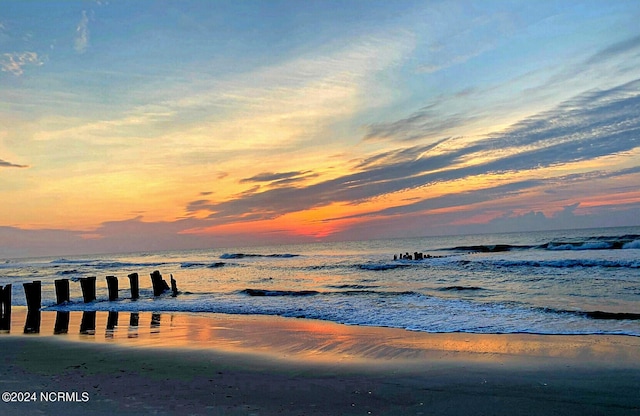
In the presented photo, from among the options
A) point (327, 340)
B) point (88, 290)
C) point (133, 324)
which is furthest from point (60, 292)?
point (327, 340)

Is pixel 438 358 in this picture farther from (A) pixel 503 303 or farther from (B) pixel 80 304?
(B) pixel 80 304

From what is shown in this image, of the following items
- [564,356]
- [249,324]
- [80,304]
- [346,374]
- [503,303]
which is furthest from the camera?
[80,304]

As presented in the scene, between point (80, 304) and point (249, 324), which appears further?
point (80, 304)

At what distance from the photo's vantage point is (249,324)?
13727mm

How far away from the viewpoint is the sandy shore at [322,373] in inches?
240

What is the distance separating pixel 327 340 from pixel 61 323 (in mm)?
9465

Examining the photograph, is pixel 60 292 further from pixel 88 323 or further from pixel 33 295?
pixel 88 323

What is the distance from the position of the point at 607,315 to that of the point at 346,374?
9.13m

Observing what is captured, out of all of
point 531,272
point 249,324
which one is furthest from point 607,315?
point 531,272

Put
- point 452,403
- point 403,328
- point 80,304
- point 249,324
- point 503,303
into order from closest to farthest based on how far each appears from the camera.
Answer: point 452,403 < point 403,328 < point 249,324 < point 503,303 < point 80,304

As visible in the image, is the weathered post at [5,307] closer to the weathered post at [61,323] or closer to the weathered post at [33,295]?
the weathered post at [33,295]

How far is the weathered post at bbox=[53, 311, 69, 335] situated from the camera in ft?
43.0

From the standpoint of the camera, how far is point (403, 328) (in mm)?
12234

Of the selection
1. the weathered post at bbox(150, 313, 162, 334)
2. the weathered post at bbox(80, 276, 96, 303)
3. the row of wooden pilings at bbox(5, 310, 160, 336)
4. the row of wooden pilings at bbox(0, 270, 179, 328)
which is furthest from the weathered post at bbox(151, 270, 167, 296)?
the weathered post at bbox(150, 313, 162, 334)
